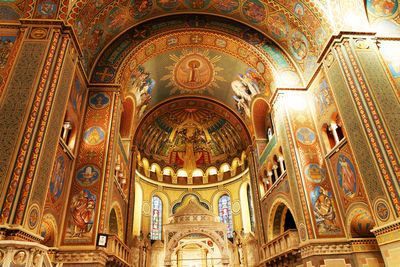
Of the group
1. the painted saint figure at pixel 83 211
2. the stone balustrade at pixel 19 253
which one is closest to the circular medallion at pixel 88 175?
the painted saint figure at pixel 83 211

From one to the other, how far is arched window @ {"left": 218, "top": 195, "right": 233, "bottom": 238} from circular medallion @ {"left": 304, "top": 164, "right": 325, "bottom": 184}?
13.6m

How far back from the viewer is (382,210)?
8.48 metres

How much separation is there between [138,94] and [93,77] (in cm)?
427

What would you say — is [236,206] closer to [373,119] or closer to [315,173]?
[315,173]

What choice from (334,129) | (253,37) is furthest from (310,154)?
(253,37)

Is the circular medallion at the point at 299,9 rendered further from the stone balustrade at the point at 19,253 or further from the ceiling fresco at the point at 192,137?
the stone balustrade at the point at 19,253

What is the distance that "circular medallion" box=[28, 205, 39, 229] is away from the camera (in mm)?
7461

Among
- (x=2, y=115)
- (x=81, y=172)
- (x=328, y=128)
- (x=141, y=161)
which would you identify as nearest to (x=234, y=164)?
(x=141, y=161)

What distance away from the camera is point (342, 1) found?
38.0ft

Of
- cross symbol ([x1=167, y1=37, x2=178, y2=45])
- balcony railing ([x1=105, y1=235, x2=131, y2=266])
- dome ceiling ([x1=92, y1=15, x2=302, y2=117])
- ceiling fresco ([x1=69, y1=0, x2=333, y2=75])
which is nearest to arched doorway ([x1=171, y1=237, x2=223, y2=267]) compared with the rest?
balcony railing ([x1=105, y1=235, x2=131, y2=266])

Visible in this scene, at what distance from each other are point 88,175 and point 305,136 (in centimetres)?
958

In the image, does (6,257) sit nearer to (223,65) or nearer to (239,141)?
(223,65)

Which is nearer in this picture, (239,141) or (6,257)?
(6,257)

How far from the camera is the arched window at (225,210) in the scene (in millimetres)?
24856
